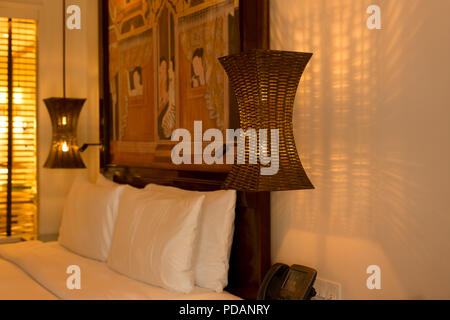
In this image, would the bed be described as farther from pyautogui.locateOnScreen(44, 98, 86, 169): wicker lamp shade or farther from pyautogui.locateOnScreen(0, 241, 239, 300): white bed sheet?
pyautogui.locateOnScreen(44, 98, 86, 169): wicker lamp shade

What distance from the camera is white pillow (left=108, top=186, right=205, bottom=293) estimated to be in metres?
2.19

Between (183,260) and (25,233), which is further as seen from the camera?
(25,233)

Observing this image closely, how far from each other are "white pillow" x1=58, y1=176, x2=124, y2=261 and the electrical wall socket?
131cm

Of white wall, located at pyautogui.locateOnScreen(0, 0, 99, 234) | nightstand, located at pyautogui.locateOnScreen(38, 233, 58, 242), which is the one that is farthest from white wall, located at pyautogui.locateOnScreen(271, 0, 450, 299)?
white wall, located at pyautogui.locateOnScreen(0, 0, 99, 234)

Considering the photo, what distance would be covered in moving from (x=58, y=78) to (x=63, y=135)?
685 millimetres

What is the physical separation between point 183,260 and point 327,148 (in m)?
0.77

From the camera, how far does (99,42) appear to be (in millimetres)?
3990

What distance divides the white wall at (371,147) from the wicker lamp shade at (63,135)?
2.00 metres

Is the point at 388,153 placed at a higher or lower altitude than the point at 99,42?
lower

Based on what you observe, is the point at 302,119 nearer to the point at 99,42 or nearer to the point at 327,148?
the point at 327,148

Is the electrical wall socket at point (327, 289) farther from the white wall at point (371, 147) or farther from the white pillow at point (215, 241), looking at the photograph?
the white pillow at point (215, 241)

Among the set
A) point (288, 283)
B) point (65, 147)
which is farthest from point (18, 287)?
point (65, 147)

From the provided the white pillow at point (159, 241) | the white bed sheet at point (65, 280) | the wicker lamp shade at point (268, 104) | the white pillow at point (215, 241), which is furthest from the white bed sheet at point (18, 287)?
the wicker lamp shade at point (268, 104)
